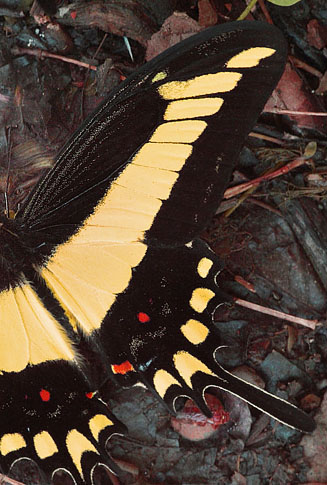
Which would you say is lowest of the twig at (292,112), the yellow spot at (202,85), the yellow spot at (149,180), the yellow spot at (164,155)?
the twig at (292,112)

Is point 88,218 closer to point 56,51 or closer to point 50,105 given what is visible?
point 50,105

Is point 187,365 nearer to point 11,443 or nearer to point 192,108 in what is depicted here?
point 11,443

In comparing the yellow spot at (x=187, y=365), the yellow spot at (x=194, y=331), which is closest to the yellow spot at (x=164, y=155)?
the yellow spot at (x=194, y=331)

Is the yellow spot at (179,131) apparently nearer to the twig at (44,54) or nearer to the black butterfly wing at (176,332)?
the black butterfly wing at (176,332)

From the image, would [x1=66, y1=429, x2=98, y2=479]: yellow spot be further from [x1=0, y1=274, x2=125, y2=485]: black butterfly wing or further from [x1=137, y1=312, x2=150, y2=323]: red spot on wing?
[x1=137, y1=312, x2=150, y2=323]: red spot on wing

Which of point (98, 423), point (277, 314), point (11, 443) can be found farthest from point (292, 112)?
point (11, 443)

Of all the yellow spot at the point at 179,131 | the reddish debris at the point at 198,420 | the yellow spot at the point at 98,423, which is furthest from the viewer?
the reddish debris at the point at 198,420

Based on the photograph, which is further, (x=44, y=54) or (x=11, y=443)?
(x=44, y=54)

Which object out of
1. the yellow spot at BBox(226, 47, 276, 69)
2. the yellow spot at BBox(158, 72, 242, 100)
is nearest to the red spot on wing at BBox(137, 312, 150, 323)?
the yellow spot at BBox(158, 72, 242, 100)
